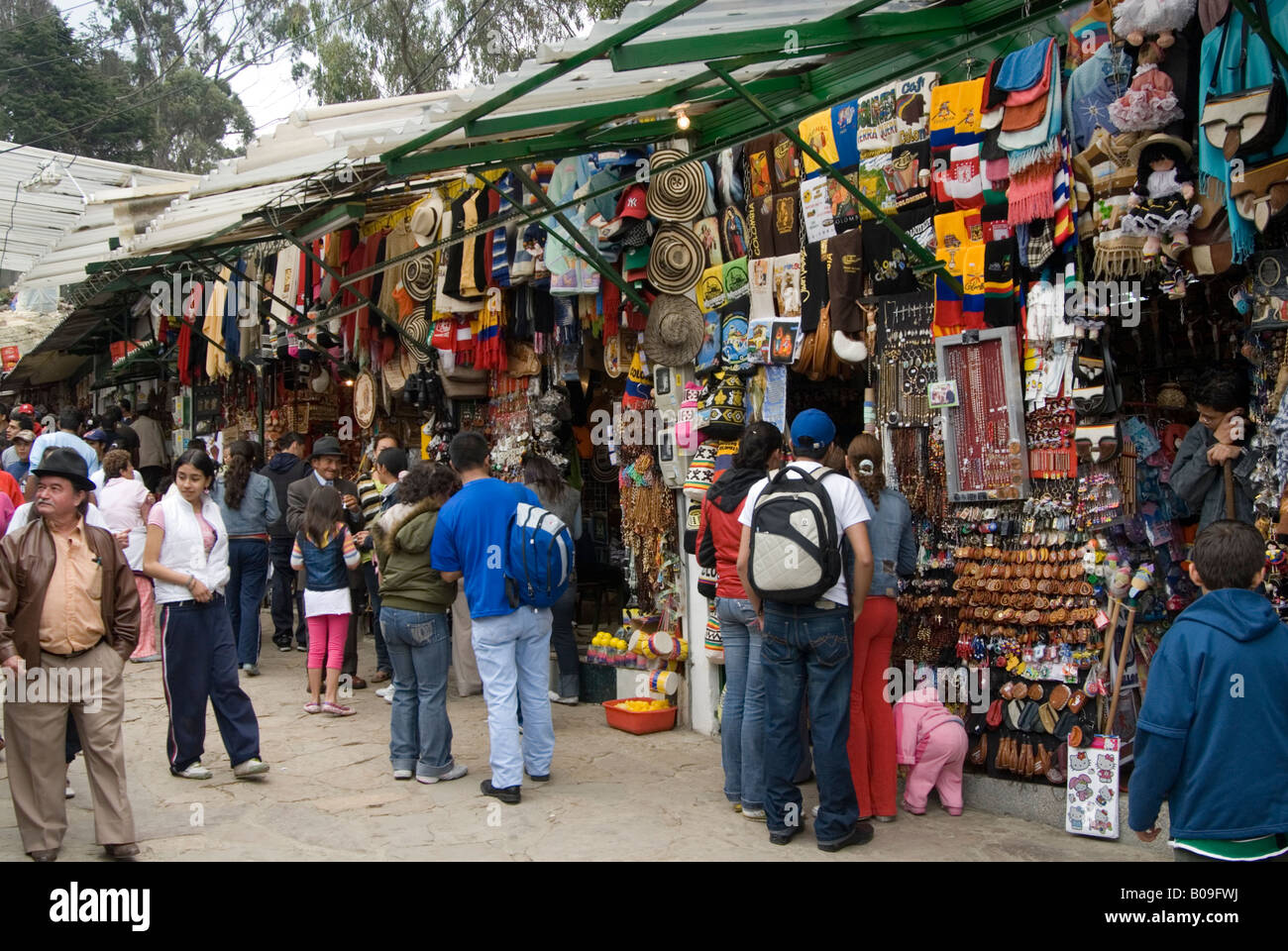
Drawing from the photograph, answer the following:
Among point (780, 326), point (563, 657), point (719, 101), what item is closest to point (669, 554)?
point (563, 657)

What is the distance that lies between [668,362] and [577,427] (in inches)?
102

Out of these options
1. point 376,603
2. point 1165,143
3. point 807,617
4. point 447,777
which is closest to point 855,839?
point 807,617

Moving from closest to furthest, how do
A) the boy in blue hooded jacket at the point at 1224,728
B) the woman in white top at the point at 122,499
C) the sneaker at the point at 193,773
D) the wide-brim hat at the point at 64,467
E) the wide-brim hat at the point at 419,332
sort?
1. the boy in blue hooded jacket at the point at 1224,728
2. the wide-brim hat at the point at 64,467
3. the sneaker at the point at 193,773
4. the woman in white top at the point at 122,499
5. the wide-brim hat at the point at 419,332

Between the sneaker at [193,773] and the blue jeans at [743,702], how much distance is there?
2.86 m

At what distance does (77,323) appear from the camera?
15.5m

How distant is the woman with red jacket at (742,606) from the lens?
551 centimetres

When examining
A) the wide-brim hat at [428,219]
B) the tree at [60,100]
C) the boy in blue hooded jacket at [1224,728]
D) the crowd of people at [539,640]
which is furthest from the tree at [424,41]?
the boy in blue hooded jacket at [1224,728]

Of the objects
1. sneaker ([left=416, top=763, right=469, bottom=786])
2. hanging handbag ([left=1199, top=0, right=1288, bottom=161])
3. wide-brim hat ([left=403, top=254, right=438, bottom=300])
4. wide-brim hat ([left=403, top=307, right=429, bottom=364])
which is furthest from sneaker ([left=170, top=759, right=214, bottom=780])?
hanging handbag ([left=1199, top=0, right=1288, bottom=161])

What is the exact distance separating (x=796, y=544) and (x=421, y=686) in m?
2.43

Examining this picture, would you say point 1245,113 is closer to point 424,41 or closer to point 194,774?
point 194,774

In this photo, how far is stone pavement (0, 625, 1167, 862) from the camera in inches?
202

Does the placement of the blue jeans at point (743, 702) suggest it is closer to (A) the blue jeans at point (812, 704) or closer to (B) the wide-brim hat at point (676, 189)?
(A) the blue jeans at point (812, 704)

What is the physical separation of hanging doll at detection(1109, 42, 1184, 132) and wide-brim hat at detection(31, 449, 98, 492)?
4.72m
